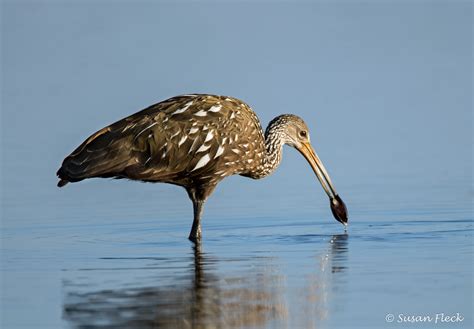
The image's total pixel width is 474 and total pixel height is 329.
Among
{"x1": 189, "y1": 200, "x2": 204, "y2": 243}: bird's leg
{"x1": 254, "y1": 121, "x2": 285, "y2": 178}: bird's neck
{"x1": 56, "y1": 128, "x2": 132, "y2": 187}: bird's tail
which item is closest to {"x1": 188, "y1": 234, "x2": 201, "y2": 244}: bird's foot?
{"x1": 189, "y1": 200, "x2": 204, "y2": 243}: bird's leg

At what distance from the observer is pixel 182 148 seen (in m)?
15.4

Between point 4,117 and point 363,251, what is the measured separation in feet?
43.5

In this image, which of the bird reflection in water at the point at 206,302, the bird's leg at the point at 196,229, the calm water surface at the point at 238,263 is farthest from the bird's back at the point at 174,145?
the bird reflection in water at the point at 206,302

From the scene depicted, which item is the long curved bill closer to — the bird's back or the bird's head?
the bird's head

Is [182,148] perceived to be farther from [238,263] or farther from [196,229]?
[238,263]

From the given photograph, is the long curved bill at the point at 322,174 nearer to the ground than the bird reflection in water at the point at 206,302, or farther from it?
farther from it

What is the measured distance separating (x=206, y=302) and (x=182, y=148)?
4057 mm

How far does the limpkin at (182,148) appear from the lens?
15.1 metres

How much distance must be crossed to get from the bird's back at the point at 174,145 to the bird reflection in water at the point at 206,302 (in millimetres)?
2318

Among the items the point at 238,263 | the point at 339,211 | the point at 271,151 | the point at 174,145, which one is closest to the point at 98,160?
the point at 174,145

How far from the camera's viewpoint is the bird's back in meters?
15.1

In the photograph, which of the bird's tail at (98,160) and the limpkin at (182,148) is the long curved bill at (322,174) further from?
the bird's tail at (98,160)

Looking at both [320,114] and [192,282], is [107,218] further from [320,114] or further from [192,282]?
[320,114]

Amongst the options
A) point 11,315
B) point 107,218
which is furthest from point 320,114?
point 11,315
